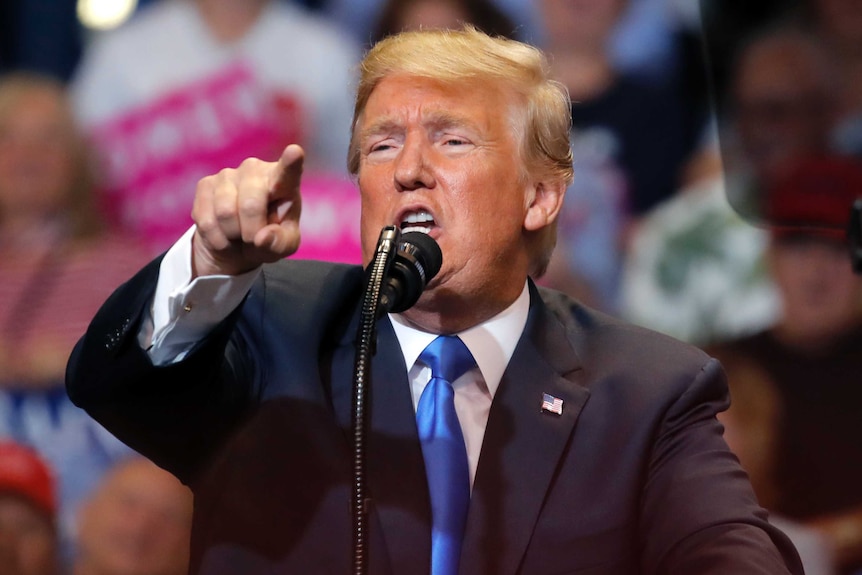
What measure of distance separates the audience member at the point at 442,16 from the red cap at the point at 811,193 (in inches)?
33.9

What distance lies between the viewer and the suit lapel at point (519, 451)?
1.53 meters

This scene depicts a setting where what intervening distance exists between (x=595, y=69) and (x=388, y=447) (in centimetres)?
160

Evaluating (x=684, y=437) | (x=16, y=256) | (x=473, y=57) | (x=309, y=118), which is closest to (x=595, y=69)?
(x=309, y=118)

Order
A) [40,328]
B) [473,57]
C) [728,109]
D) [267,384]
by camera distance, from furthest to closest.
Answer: [728,109] < [40,328] < [473,57] < [267,384]

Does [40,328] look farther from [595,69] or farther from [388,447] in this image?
[595,69]

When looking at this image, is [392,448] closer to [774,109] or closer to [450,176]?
[450,176]

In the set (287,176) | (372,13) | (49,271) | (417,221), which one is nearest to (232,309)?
(287,176)

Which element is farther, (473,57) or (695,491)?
(473,57)

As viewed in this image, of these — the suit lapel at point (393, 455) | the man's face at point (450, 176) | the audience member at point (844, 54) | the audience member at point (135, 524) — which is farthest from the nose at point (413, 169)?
the audience member at point (844, 54)

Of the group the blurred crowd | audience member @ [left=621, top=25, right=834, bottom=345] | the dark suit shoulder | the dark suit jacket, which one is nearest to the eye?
the dark suit jacket

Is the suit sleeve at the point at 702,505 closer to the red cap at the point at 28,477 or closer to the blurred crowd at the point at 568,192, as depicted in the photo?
the blurred crowd at the point at 568,192

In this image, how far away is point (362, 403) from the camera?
1157mm

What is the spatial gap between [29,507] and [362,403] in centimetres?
182

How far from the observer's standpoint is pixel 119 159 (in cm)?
271
